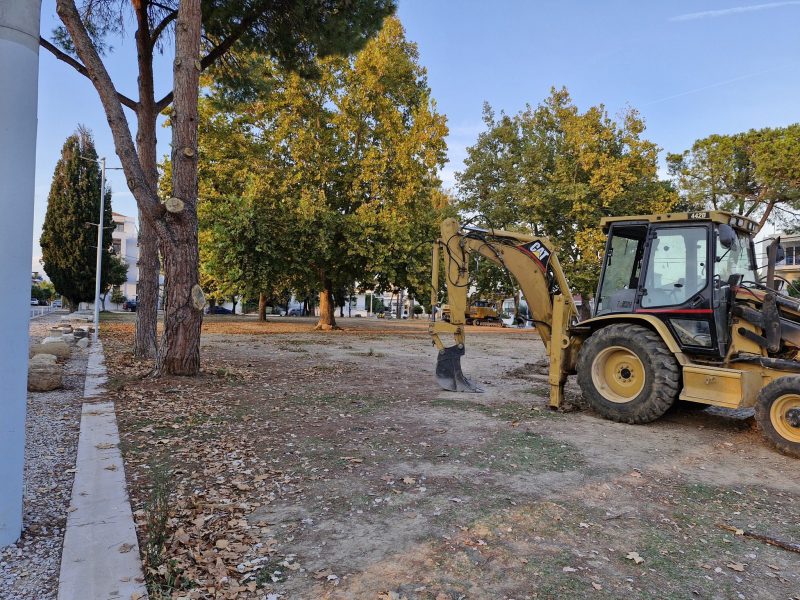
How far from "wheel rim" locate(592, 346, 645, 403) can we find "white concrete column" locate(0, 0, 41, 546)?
6.47m

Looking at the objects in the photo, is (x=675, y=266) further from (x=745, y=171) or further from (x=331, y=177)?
(x=745, y=171)

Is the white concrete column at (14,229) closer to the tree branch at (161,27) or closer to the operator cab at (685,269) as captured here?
the operator cab at (685,269)

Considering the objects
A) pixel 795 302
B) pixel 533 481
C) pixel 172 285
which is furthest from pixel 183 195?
pixel 795 302

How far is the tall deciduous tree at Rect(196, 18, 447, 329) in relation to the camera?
790 inches

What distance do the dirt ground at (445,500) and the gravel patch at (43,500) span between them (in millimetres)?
494

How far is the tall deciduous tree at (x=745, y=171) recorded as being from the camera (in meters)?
23.1

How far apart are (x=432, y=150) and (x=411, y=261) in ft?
16.9

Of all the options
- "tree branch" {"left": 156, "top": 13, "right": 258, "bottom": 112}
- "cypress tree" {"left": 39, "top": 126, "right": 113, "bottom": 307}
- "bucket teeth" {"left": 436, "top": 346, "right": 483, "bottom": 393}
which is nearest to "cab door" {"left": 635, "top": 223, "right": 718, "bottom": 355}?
"bucket teeth" {"left": 436, "top": 346, "right": 483, "bottom": 393}

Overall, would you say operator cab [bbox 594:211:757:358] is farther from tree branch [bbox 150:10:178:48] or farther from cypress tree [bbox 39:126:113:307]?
cypress tree [bbox 39:126:113:307]

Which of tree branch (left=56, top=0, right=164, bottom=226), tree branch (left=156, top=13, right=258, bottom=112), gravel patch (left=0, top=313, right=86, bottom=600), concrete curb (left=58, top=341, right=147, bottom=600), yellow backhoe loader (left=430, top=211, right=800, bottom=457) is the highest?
tree branch (left=156, top=13, right=258, bottom=112)

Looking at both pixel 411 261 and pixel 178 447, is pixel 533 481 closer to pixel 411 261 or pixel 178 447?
pixel 178 447

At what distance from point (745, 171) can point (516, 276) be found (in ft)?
77.4

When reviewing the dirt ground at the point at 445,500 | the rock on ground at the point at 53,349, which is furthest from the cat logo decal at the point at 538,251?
the rock on ground at the point at 53,349

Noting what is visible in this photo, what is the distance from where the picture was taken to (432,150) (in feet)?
72.0
